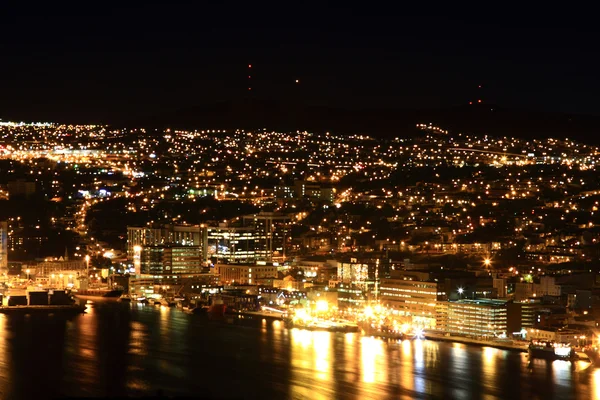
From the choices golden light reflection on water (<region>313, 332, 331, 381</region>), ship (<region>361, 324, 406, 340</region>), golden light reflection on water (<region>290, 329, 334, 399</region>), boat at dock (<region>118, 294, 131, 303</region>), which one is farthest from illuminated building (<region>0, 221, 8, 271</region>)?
ship (<region>361, 324, 406, 340</region>)

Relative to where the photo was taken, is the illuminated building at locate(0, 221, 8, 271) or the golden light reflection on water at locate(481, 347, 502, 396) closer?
the golden light reflection on water at locate(481, 347, 502, 396)

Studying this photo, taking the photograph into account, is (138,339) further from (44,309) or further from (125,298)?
(125,298)

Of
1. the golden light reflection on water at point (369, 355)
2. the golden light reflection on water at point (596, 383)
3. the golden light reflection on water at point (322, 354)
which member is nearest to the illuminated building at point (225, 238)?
the golden light reflection on water at point (322, 354)

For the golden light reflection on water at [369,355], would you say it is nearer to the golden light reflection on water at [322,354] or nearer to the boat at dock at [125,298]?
the golden light reflection on water at [322,354]

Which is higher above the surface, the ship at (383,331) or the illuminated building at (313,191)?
the illuminated building at (313,191)

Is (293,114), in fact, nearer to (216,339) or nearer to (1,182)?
(1,182)

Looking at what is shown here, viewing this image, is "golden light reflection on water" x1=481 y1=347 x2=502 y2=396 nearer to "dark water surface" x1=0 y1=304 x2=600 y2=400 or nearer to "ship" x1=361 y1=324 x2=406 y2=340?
"dark water surface" x1=0 y1=304 x2=600 y2=400

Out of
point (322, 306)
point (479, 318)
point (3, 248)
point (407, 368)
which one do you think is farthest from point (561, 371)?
point (3, 248)
